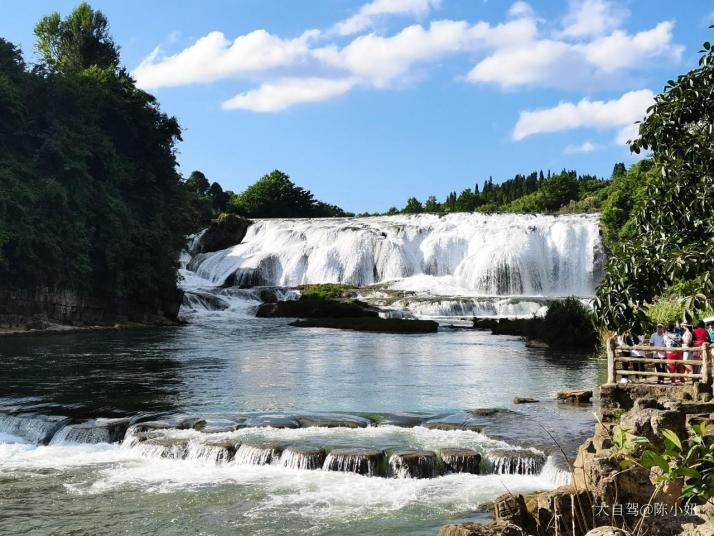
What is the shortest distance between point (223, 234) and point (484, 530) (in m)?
59.2

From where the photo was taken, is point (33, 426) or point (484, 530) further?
point (33, 426)

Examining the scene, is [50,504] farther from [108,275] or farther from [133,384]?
[108,275]

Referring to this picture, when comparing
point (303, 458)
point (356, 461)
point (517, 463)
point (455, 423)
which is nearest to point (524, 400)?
point (455, 423)

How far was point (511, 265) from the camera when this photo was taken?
5034cm

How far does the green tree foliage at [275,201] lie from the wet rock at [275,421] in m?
72.3

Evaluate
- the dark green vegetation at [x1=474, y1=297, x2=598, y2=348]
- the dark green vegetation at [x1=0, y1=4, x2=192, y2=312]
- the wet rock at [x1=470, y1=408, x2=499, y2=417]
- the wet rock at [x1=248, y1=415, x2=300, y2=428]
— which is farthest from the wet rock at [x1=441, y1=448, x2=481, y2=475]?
the dark green vegetation at [x1=0, y1=4, x2=192, y2=312]

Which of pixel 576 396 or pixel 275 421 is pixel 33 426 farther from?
pixel 576 396

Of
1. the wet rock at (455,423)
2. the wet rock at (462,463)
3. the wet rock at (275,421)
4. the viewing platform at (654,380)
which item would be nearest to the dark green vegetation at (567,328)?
the viewing platform at (654,380)

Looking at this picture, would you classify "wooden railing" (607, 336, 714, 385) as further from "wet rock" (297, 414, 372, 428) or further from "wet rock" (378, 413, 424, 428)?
"wet rock" (297, 414, 372, 428)

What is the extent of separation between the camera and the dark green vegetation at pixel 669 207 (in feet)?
22.7

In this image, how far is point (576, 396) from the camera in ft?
59.0

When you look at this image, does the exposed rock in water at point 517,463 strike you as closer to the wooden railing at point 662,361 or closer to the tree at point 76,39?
the wooden railing at point 662,361

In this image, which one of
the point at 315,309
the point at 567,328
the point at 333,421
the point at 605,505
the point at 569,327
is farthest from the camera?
the point at 315,309

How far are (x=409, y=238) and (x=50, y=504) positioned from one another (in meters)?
46.3
